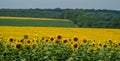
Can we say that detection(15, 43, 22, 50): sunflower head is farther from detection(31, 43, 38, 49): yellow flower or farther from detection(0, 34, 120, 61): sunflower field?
detection(31, 43, 38, 49): yellow flower

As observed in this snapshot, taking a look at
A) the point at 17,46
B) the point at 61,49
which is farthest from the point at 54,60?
the point at 17,46

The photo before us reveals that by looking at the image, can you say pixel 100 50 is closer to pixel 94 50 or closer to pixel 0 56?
pixel 94 50

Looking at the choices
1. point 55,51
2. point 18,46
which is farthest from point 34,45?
point 55,51

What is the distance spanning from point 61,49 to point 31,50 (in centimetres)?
66

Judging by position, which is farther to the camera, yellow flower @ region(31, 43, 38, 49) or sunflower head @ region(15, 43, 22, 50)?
yellow flower @ region(31, 43, 38, 49)

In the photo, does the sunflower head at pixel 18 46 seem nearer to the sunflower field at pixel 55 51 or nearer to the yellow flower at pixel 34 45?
the sunflower field at pixel 55 51

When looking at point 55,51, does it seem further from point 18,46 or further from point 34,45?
point 18,46

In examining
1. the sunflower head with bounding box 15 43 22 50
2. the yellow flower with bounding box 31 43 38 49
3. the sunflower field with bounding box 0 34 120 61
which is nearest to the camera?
the sunflower field with bounding box 0 34 120 61

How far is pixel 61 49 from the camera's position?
25.6ft

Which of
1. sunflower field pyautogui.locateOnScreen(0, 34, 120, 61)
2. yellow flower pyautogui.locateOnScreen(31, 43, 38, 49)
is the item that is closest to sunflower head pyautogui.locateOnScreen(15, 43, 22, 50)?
sunflower field pyautogui.locateOnScreen(0, 34, 120, 61)

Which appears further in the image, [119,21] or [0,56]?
[119,21]

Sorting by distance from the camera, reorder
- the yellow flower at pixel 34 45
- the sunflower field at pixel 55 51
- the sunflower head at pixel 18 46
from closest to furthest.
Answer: the sunflower field at pixel 55 51 → the sunflower head at pixel 18 46 → the yellow flower at pixel 34 45

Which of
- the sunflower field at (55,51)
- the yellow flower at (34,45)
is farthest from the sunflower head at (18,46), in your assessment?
the yellow flower at (34,45)

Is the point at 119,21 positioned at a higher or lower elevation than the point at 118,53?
lower
